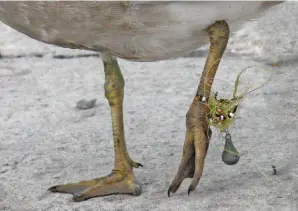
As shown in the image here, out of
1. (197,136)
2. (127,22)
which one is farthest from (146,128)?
(127,22)

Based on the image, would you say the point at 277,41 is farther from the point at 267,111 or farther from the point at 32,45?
the point at 32,45

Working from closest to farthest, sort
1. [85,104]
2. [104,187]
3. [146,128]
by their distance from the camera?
[104,187]
[146,128]
[85,104]

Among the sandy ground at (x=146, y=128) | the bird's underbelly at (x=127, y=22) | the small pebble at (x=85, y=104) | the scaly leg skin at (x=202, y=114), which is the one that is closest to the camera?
the bird's underbelly at (x=127, y=22)

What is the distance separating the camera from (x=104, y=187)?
310cm

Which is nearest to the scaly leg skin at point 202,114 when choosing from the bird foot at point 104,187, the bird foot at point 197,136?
the bird foot at point 197,136

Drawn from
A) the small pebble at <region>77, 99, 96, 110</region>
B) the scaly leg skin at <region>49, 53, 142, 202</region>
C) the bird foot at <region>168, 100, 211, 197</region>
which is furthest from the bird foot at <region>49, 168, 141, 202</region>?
the small pebble at <region>77, 99, 96, 110</region>

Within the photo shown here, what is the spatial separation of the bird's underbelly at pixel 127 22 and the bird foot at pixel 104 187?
58 cm

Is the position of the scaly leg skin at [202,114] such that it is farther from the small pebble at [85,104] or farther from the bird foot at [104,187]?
the small pebble at [85,104]

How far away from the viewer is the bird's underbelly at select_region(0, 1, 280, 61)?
101 inches

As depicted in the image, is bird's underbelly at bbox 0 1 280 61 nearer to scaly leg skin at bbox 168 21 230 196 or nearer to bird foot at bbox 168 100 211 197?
scaly leg skin at bbox 168 21 230 196

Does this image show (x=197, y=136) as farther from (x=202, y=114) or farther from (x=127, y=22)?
(x=127, y=22)

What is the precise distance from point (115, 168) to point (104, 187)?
109 mm

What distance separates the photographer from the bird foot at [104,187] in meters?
3.07

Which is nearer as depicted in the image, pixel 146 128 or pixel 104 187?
pixel 104 187
